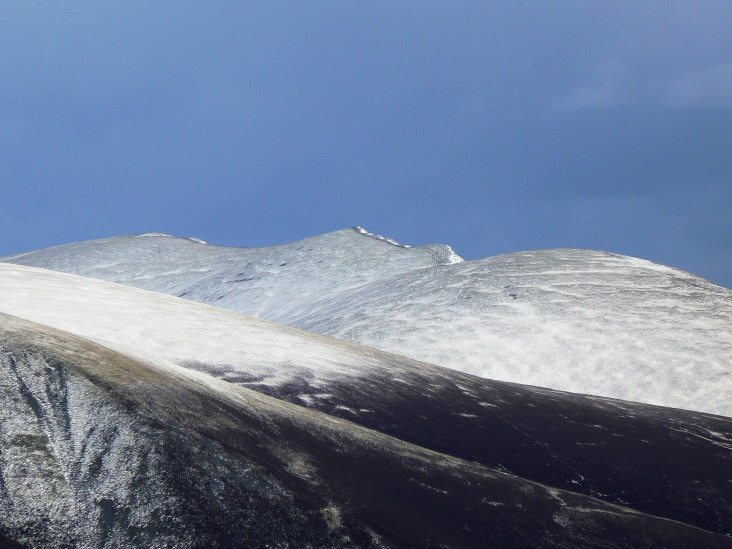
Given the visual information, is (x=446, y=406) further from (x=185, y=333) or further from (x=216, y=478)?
(x=216, y=478)

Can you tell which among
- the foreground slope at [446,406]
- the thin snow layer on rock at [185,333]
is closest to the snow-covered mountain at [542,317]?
the foreground slope at [446,406]

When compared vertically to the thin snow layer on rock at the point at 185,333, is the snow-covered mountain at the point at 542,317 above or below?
above

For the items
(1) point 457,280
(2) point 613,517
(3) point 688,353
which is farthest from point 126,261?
(2) point 613,517

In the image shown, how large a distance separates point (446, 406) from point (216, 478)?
4.49 metres

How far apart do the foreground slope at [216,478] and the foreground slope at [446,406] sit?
82 cm

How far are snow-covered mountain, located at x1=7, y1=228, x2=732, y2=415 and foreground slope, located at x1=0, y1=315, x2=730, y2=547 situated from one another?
9104 millimetres

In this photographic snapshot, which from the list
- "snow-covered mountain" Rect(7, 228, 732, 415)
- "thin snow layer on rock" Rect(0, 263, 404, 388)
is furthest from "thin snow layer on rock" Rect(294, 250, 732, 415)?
"thin snow layer on rock" Rect(0, 263, 404, 388)

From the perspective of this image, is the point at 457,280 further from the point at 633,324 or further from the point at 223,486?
the point at 223,486

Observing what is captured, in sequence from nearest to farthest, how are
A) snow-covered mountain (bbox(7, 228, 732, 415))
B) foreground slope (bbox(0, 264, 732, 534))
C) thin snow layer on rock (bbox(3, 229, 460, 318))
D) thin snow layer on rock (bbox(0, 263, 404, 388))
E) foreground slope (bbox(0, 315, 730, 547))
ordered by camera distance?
foreground slope (bbox(0, 315, 730, 547))
foreground slope (bbox(0, 264, 732, 534))
thin snow layer on rock (bbox(0, 263, 404, 388))
snow-covered mountain (bbox(7, 228, 732, 415))
thin snow layer on rock (bbox(3, 229, 460, 318))

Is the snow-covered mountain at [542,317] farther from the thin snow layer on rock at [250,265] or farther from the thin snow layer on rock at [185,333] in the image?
the thin snow layer on rock at [185,333]

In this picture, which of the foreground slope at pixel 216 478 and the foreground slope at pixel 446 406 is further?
the foreground slope at pixel 446 406

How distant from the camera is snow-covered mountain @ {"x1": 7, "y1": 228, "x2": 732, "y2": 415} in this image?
15.3m

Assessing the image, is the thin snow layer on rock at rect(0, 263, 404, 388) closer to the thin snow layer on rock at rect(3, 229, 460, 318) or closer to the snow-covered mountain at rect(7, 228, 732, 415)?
the snow-covered mountain at rect(7, 228, 732, 415)

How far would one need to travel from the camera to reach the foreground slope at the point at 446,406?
7.36 meters
